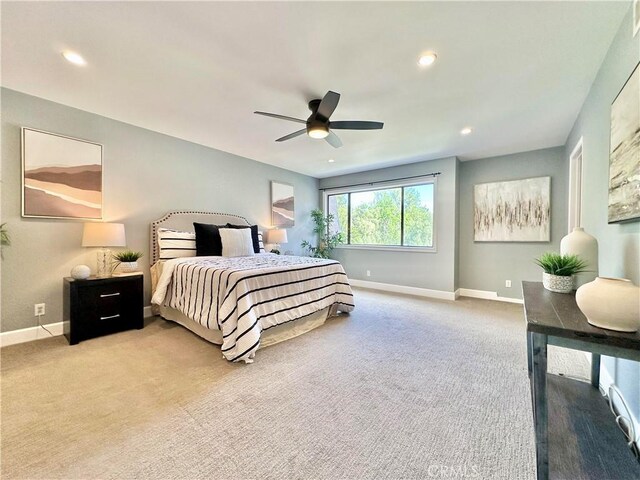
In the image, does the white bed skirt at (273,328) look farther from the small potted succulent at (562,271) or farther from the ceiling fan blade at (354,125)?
the small potted succulent at (562,271)

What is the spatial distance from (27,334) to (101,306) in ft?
2.33

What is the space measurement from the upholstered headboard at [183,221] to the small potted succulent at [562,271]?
416cm

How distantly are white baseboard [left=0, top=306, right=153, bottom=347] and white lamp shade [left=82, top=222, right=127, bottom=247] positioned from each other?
96 centimetres

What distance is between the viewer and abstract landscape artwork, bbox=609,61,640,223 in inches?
55.6

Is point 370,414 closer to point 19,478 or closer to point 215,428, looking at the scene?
point 215,428

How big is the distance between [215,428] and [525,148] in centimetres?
527

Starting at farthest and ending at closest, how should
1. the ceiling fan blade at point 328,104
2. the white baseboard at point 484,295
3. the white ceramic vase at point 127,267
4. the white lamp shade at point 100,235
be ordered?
the white baseboard at point 484,295 → the white ceramic vase at point 127,267 → the white lamp shade at point 100,235 → the ceiling fan blade at point 328,104

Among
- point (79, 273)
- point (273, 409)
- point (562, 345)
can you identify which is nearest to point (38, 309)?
point (79, 273)

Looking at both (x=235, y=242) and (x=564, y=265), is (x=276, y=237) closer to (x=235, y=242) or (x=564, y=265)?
(x=235, y=242)

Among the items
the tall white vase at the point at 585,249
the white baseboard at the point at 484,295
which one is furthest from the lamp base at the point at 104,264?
the white baseboard at the point at 484,295

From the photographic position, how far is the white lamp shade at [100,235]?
9.33ft

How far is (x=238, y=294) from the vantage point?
2.36 meters

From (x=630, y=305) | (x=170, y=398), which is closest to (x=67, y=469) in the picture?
(x=170, y=398)

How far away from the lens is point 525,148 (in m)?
4.10
